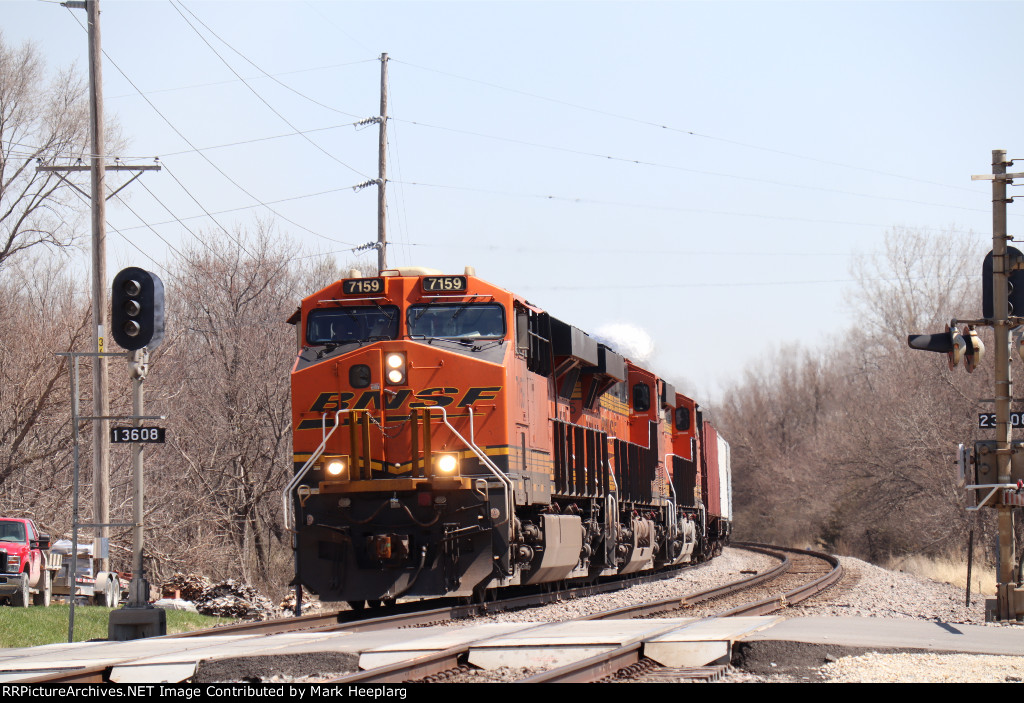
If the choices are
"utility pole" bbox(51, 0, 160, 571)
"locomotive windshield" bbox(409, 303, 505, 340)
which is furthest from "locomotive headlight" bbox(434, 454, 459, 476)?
"utility pole" bbox(51, 0, 160, 571)

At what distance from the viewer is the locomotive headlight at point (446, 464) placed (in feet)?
45.9

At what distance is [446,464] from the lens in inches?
551

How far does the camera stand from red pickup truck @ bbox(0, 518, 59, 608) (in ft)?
63.8

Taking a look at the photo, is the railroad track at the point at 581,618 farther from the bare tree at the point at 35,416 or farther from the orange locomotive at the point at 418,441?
the bare tree at the point at 35,416

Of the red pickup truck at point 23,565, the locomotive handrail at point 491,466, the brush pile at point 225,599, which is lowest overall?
the brush pile at point 225,599

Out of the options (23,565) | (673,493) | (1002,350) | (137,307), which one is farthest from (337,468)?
(673,493)

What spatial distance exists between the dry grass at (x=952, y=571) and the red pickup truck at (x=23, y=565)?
17623 mm

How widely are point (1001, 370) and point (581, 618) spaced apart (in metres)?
6.24

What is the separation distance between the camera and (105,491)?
17656 mm

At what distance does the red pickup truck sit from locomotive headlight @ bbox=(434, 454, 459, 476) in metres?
9.28

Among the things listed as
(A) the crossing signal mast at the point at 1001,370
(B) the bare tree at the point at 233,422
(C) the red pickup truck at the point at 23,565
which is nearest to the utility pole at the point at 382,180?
(B) the bare tree at the point at 233,422

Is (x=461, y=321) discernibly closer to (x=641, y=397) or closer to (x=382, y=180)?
(x=641, y=397)

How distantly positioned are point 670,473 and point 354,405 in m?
12.7
